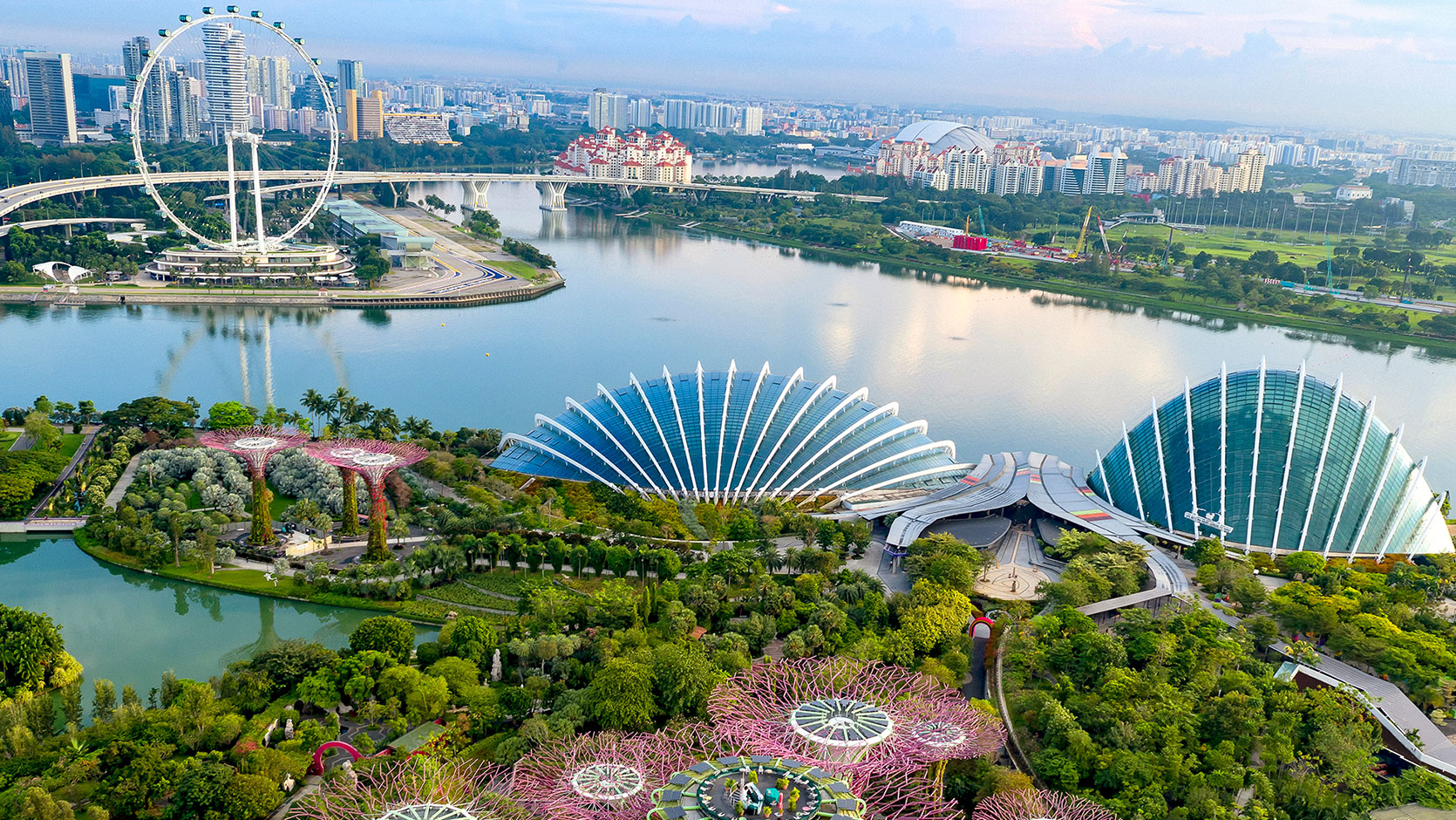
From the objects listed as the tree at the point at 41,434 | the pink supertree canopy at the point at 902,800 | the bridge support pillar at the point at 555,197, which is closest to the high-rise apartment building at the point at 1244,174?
the bridge support pillar at the point at 555,197

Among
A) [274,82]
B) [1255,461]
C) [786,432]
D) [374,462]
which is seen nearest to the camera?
[374,462]

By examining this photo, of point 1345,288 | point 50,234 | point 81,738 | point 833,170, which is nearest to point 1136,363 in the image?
point 1345,288

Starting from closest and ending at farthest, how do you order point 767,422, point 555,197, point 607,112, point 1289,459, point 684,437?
point 1289,459, point 684,437, point 767,422, point 555,197, point 607,112

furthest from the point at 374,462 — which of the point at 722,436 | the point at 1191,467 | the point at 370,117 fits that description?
the point at 370,117

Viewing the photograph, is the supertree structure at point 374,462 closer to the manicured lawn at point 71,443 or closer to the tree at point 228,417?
the tree at point 228,417

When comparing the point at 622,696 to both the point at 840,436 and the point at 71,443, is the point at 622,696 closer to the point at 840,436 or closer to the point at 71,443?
the point at 840,436

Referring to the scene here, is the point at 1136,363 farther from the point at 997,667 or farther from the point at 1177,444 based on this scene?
the point at 997,667
